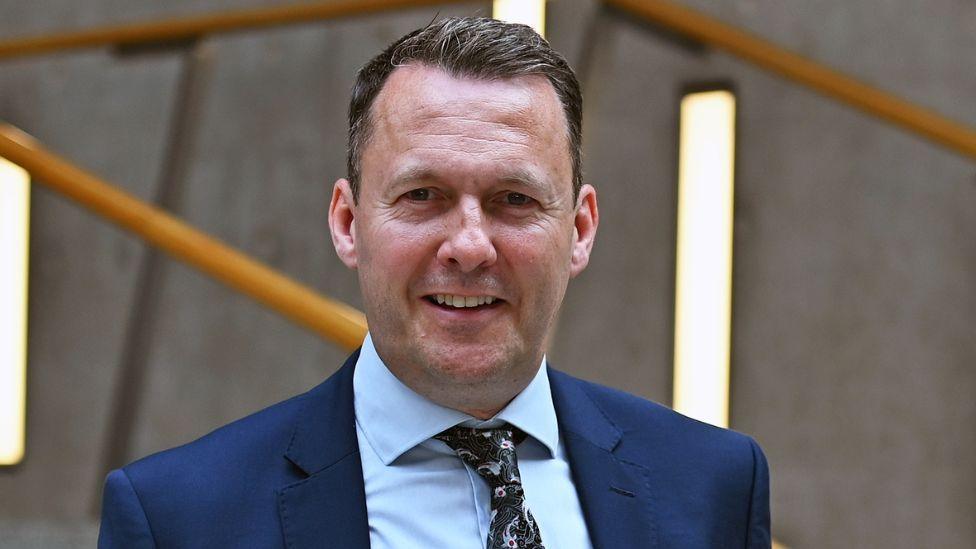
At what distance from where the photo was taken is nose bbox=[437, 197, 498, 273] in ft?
5.16

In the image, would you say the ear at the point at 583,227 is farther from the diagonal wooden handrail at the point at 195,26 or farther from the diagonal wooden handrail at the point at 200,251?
the diagonal wooden handrail at the point at 195,26

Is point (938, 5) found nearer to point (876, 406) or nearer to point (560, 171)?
point (876, 406)

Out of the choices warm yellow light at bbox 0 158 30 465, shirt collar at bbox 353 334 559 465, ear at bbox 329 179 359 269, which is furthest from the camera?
warm yellow light at bbox 0 158 30 465

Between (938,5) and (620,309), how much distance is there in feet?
4.57

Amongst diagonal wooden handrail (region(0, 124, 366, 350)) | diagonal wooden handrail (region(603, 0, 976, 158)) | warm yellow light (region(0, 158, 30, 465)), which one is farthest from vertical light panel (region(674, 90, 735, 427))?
warm yellow light (region(0, 158, 30, 465))

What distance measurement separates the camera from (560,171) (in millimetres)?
1705

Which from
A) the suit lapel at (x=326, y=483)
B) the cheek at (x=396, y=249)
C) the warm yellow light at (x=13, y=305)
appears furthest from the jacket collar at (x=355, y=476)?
the warm yellow light at (x=13, y=305)

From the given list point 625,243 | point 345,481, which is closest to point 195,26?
point 625,243

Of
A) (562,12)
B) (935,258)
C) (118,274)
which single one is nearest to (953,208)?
(935,258)

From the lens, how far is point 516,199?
1.65m

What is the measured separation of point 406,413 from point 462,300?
0.65 feet

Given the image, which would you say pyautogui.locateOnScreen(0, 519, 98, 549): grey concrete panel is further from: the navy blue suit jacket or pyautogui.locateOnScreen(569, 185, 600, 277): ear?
pyautogui.locateOnScreen(569, 185, 600, 277): ear

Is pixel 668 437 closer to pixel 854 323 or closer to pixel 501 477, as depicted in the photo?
pixel 501 477

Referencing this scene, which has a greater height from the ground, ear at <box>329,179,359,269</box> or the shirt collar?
ear at <box>329,179,359,269</box>
